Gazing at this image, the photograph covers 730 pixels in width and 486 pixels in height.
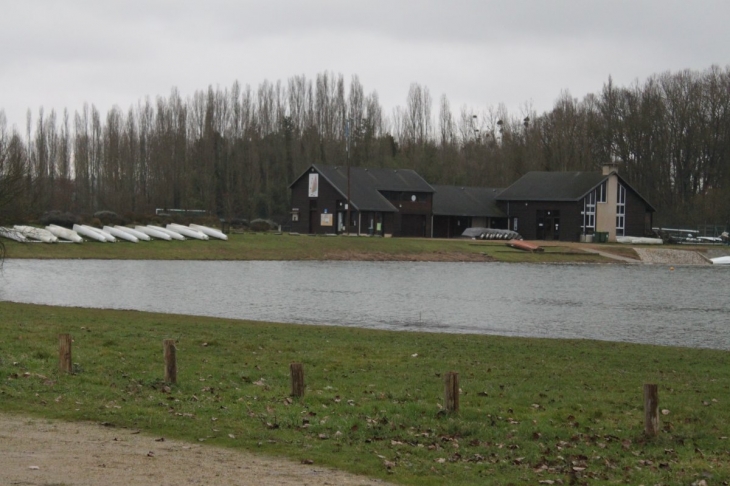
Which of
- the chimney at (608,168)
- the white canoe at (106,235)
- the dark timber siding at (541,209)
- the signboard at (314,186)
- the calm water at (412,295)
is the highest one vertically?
the chimney at (608,168)

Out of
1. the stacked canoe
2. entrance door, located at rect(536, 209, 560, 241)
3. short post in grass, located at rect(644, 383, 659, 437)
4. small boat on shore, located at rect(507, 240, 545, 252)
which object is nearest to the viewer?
short post in grass, located at rect(644, 383, 659, 437)

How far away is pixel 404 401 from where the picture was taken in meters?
15.1

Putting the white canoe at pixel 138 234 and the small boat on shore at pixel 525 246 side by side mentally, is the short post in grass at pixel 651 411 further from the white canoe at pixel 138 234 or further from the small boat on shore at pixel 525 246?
the small boat on shore at pixel 525 246

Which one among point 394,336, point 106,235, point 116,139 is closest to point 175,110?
point 116,139

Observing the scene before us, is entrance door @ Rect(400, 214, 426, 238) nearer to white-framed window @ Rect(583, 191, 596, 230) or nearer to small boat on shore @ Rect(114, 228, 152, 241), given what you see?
white-framed window @ Rect(583, 191, 596, 230)

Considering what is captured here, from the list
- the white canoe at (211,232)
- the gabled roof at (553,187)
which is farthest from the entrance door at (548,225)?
the white canoe at (211,232)

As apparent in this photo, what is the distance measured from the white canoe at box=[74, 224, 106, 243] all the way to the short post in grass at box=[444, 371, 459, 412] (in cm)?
5998

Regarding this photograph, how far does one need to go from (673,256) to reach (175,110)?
65.1m

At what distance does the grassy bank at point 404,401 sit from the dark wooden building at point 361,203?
7169 cm

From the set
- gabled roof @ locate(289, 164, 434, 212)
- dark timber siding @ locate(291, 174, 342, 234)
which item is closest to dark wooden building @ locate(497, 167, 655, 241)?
gabled roof @ locate(289, 164, 434, 212)

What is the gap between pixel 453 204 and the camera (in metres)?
106

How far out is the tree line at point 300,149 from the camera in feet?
372

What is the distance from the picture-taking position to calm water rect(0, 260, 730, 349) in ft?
106

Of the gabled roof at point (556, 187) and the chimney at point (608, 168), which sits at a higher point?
the chimney at point (608, 168)
